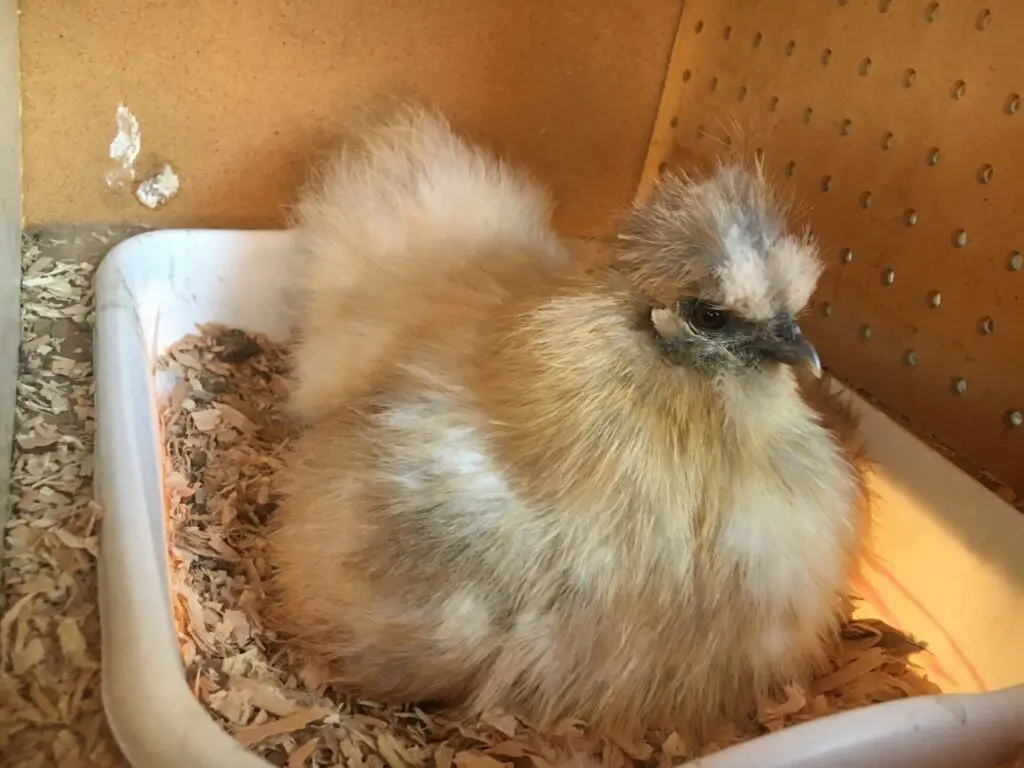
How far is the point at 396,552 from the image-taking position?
3.57 ft

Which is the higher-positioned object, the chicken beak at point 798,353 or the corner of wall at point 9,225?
the chicken beak at point 798,353

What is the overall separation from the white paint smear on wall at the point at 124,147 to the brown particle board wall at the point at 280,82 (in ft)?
0.04

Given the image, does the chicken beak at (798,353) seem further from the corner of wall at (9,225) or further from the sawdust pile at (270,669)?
the corner of wall at (9,225)

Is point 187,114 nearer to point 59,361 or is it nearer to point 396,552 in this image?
point 59,361

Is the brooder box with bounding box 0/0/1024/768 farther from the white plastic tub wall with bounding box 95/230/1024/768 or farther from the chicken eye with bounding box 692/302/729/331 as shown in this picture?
the chicken eye with bounding box 692/302/729/331

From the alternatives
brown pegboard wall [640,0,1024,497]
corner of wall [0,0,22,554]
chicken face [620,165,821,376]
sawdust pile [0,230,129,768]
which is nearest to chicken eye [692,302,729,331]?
chicken face [620,165,821,376]

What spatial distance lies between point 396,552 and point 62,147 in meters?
1.07

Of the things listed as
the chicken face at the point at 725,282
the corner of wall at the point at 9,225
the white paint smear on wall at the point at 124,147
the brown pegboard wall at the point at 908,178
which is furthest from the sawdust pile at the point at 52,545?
the brown pegboard wall at the point at 908,178

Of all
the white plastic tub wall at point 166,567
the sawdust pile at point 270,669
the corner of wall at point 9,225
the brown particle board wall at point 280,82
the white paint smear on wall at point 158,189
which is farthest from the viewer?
the white paint smear on wall at point 158,189

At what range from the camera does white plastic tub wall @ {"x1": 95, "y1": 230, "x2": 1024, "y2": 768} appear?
978mm

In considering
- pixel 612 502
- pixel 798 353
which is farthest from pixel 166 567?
pixel 798 353

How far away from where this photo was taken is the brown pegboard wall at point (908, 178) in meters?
1.38

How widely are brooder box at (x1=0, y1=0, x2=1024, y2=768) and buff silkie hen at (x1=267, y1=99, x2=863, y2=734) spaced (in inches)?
6.7

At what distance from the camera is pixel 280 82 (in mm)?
1734
